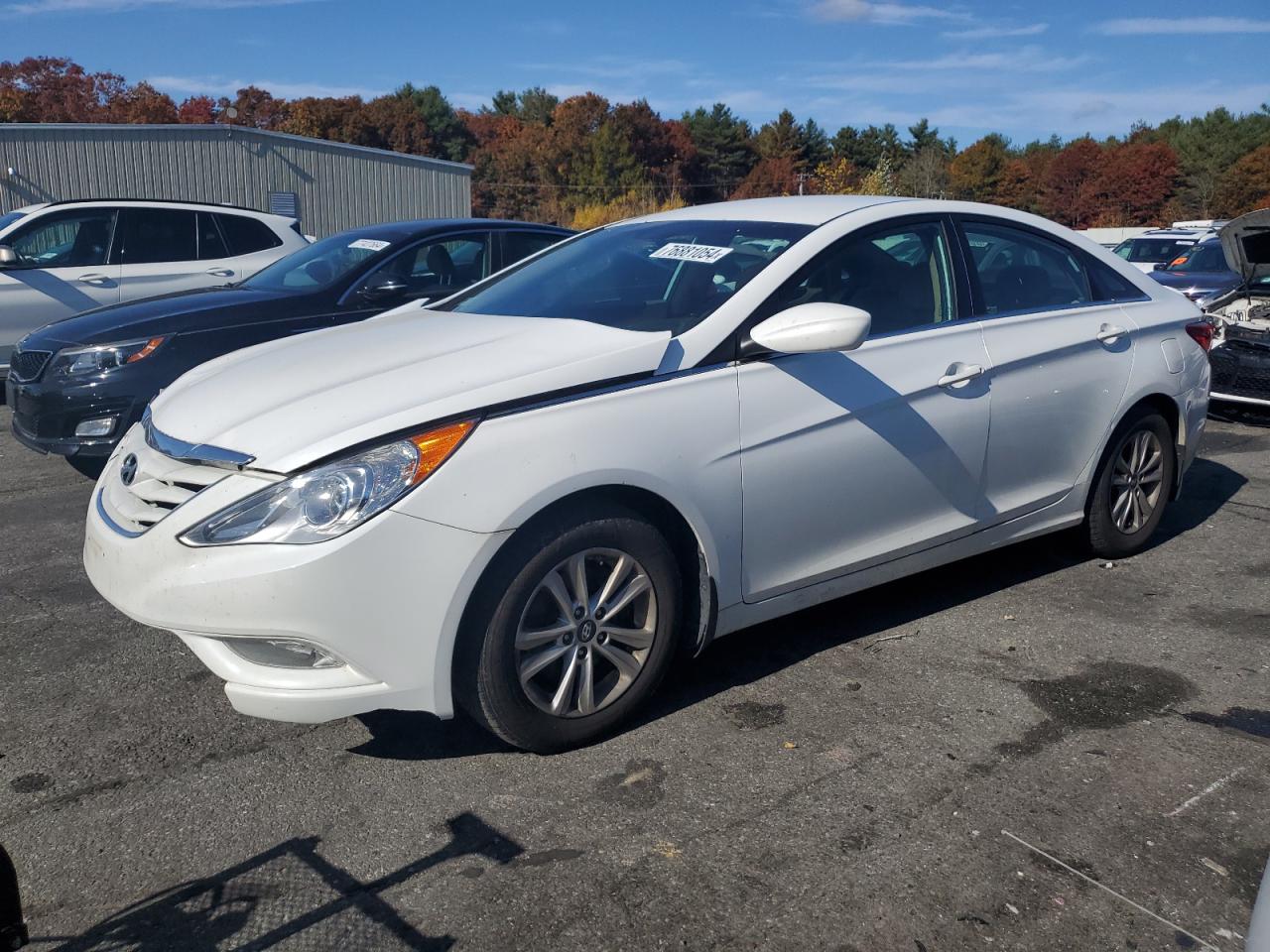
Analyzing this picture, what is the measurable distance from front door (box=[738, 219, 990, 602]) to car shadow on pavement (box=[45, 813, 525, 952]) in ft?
4.57

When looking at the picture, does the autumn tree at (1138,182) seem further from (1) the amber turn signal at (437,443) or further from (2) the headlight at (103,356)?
(1) the amber turn signal at (437,443)

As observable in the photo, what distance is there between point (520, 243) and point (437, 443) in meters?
5.30

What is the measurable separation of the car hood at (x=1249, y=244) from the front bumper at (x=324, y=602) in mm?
Answer: 6978

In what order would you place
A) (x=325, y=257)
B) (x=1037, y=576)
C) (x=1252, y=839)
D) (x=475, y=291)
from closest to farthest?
1. (x=1252, y=839)
2. (x=475, y=291)
3. (x=1037, y=576)
4. (x=325, y=257)

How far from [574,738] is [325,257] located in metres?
4.95

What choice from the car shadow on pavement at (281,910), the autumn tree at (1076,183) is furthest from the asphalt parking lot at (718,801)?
the autumn tree at (1076,183)

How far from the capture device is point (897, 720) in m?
3.57

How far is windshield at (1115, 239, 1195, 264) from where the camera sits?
17656mm

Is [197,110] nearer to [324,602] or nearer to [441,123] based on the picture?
[441,123]

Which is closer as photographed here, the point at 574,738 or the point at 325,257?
the point at 574,738

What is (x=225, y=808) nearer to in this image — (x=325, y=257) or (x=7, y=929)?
(x=7, y=929)

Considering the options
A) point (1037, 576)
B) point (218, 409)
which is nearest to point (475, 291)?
point (218, 409)

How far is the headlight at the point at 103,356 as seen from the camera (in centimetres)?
623

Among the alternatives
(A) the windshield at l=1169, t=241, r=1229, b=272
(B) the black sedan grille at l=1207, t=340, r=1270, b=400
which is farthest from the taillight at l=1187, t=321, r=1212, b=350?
(A) the windshield at l=1169, t=241, r=1229, b=272
